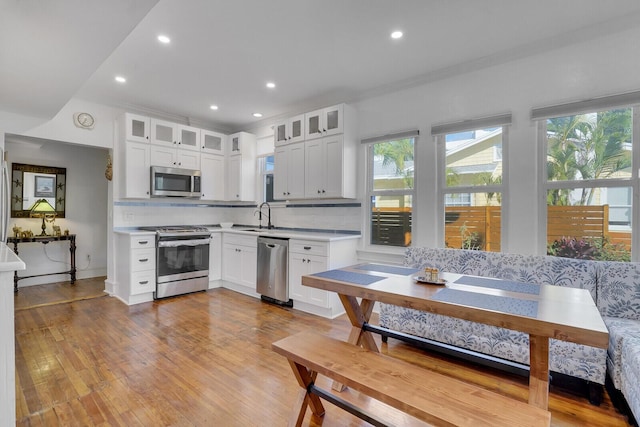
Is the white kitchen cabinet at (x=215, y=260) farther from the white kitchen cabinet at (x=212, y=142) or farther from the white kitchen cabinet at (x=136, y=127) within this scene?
the white kitchen cabinet at (x=136, y=127)

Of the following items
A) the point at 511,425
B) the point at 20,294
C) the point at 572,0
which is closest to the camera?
the point at 511,425

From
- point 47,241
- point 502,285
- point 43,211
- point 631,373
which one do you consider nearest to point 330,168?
point 502,285

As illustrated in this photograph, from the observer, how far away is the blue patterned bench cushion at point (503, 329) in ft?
6.82

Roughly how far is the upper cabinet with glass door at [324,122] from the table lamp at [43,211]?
4296mm

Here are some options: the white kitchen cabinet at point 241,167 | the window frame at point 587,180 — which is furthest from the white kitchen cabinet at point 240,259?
the window frame at point 587,180

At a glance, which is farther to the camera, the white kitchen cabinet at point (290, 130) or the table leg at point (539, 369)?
the white kitchen cabinet at point (290, 130)

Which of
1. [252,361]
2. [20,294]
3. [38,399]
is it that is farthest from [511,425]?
[20,294]

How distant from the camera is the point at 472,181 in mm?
3297

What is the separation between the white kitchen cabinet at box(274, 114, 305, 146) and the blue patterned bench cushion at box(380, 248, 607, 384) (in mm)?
2247

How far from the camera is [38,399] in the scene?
79.7 inches

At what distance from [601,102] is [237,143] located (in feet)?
15.0

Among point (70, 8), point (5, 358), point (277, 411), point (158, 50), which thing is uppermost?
point (158, 50)

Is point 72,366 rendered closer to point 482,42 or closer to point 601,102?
point 482,42

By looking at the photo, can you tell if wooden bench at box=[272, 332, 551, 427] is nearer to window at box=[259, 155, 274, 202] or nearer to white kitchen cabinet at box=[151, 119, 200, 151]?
window at box=[259, 155, 274, 202]
